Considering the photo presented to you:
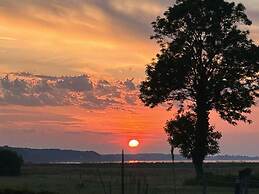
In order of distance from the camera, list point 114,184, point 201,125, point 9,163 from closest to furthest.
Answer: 1. point 114,184
2. point 201,125
3. point 9,163

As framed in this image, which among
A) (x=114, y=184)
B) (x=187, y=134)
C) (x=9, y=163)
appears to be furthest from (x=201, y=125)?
(x=9, y=163)

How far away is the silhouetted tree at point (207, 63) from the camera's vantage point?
5291 centimetres

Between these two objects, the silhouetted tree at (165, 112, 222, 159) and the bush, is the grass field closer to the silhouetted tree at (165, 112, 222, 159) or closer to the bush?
the silhouetted tree at (165, 112, 222, 159)

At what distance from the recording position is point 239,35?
53.2 meters

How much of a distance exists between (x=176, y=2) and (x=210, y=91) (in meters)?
8.30

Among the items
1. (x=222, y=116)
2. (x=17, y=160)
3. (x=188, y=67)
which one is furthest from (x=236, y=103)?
(x=17, y=160)

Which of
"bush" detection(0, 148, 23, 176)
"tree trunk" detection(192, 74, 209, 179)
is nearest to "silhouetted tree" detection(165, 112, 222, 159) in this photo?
"tree trunk" detection(192, 74, 209, 179)

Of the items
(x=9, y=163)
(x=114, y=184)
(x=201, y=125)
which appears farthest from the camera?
(x=9, y=163)

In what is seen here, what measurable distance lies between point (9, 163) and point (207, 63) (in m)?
44.7

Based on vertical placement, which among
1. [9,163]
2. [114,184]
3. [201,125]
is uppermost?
[201,125]

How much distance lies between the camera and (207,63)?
5328cm

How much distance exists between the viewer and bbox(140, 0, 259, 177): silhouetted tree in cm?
5291

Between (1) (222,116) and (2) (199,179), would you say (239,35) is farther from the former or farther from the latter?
(2) (199,179)

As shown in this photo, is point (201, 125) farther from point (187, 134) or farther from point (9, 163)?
point (9, 163)
